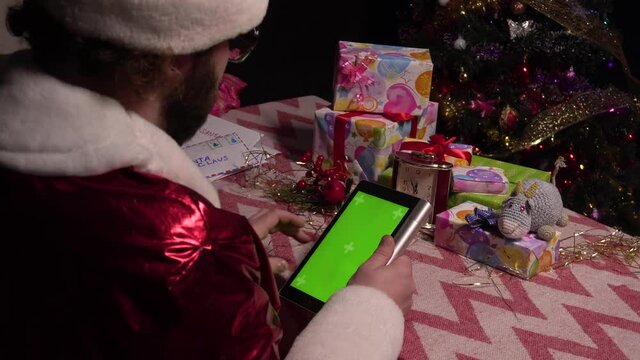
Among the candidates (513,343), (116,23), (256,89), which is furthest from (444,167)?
(256,89)

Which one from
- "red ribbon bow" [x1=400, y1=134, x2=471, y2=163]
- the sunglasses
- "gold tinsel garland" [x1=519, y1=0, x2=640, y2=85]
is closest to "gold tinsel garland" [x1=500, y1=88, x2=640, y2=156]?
"gold tinsel garland" [x1=519, y1=0, x2=640, y2=85]

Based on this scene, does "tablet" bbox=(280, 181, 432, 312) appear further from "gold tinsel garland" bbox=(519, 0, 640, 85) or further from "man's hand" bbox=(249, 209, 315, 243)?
"gold tinsel garland" bbox=(519, 0, 640, 85)

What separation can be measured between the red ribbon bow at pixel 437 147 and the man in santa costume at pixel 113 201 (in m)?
0.66

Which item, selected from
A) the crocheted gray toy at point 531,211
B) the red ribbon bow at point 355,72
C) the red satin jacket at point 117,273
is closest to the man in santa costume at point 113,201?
the red satin jacket at point 117,273

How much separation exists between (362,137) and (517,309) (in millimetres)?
515

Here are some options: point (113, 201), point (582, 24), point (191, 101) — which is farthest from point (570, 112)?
point (113, 201)

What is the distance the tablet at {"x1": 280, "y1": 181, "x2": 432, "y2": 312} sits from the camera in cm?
89

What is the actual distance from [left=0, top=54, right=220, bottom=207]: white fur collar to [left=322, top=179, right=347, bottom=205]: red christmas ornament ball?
0.62m

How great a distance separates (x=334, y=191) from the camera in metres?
1.19

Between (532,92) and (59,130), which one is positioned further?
(532,92)

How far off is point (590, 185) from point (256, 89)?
1265 mm

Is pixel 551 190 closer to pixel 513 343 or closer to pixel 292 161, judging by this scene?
pixel 513 343

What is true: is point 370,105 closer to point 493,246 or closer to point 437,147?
point 437,147

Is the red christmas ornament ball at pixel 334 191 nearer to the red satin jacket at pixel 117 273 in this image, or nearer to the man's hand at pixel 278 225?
the man's hand at pixel 278 225
